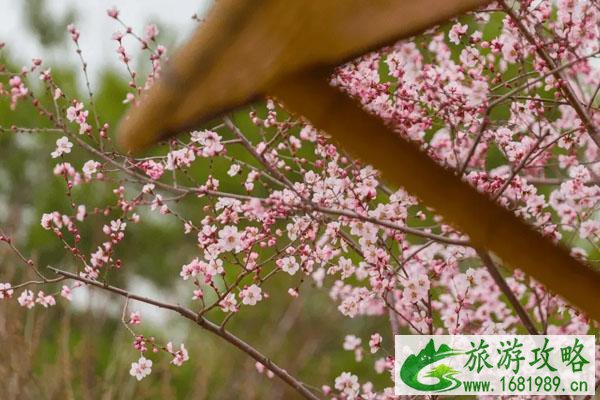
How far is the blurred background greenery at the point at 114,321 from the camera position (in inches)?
165

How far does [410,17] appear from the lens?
30.8 inches

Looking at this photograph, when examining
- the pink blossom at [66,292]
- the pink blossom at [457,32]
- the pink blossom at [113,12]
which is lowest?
the pink blossom at [66,292]

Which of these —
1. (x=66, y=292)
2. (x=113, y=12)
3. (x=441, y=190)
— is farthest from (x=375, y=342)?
(x=441, y=190)

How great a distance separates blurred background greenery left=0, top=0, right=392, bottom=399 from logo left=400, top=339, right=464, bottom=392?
1.76 meters

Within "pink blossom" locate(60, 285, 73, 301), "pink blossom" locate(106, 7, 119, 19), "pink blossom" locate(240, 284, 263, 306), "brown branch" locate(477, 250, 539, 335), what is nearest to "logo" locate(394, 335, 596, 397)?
"brown branch" locate(477, 250, 539, 335)

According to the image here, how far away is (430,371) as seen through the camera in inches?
113

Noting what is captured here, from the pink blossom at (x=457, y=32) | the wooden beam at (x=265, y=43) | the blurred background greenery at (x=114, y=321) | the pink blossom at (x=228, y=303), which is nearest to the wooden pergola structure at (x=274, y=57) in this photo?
the wooden beam at (x=265, y=43)

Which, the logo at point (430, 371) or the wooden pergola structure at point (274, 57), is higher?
the logo at point (430, 371)

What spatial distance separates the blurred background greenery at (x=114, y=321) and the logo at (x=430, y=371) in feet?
5.79

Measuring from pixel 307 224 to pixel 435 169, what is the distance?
1848 mm

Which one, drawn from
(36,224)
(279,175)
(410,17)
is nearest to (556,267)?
(410,17)

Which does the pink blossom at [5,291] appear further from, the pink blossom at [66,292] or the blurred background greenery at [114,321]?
the blurred background greenery at [114,321]

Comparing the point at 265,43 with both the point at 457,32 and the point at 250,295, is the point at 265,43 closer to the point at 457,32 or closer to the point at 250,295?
the point at 250,295

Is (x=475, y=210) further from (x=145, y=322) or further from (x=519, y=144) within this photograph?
(x=145, y=322)
